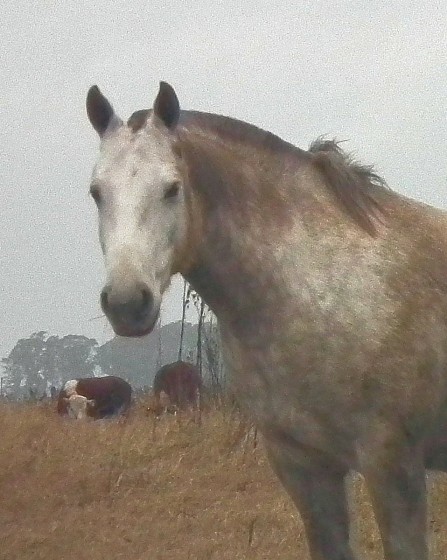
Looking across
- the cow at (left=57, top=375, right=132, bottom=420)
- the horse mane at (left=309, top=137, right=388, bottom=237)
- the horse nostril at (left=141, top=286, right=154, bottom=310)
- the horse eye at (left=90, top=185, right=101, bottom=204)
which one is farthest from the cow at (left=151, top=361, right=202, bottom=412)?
the horse nostril at (left=141, top=286, right=154, bottom=310)

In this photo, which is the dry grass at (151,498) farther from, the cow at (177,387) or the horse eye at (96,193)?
the horse eye at (96,193)

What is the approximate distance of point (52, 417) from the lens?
970 cm

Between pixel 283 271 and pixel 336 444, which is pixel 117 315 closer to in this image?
pixel 283 271

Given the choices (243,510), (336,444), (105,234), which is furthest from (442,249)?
(243,510)

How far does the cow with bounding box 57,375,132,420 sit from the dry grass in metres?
2.31

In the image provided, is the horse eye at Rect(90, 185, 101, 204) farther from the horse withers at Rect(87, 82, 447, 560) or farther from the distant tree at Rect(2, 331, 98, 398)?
the distant tree at Rect(2, 331, 98, 398)

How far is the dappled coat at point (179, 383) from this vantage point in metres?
10.2

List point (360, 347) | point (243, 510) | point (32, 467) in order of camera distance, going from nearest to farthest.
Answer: point (360, 347) < point (243, 510) < point (32, 467)

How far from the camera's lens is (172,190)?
8.05 ft

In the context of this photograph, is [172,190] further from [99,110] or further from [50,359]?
[50,359]

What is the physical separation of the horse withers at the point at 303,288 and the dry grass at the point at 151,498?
1.60m

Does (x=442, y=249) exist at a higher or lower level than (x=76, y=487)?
higher

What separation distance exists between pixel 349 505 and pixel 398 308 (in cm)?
75

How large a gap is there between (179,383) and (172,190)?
831 cm
